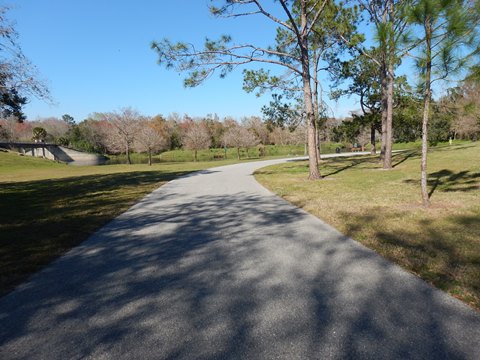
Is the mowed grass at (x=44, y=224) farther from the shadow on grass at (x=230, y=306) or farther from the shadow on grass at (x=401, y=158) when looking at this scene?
the shadow on grass at (x=401, y=158)

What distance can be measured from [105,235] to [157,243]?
1.42 meters

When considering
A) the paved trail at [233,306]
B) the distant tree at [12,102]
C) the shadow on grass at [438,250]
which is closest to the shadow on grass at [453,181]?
the shadow on grass at [438,250]

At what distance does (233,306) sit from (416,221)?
475 centimetres

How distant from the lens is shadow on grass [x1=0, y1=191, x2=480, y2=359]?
2.45m

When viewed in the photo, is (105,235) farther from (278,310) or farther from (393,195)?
A: (393,195)

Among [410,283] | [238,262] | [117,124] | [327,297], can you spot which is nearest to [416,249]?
[410,283]

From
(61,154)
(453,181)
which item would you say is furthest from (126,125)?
(453,181)

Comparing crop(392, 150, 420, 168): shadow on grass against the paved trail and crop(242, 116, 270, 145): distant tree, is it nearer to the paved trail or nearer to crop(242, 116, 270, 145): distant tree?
the paved trail

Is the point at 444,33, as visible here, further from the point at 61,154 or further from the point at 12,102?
the point at 61,154

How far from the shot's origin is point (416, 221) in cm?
605

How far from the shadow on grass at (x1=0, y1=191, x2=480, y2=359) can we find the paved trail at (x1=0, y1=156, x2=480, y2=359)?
0.01 m

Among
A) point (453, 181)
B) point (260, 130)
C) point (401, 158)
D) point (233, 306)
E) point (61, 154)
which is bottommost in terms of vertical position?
point (233, 306)

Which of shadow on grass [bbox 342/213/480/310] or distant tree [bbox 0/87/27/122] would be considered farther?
distant tree [bbox 0/87/27/122]

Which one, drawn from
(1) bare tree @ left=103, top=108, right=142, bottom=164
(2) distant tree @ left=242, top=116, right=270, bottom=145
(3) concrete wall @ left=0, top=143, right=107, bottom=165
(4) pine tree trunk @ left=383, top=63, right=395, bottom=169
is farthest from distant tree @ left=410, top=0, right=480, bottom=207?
(2) distant tree @ left=242, top=116, right=270, bottom=145
